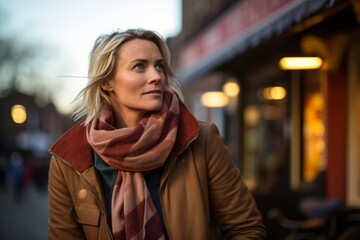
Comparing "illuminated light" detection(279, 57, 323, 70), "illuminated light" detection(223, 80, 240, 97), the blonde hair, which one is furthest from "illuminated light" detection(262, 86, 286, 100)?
the blonde hair

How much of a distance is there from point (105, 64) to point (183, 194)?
1.81 feet

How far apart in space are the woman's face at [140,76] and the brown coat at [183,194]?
0.53ft

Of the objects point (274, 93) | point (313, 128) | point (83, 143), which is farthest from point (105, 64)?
point (274, 93)

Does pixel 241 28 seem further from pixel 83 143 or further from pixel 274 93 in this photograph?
pixel 83 143

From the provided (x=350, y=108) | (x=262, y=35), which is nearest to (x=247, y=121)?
(x=350, y=108)

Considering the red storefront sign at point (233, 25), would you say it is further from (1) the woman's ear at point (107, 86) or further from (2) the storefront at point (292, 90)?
(1) the woman's ear at point (107, 86)

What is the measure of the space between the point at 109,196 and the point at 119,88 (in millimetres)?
396

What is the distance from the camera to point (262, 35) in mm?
7789

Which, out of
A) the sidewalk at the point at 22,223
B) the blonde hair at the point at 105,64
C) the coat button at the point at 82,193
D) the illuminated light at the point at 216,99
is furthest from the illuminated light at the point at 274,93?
the coat button at the point at 82,193

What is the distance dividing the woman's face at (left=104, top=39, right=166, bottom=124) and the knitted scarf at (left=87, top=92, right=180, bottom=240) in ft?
0.20

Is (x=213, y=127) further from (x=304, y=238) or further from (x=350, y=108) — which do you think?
(x=350, y=108)

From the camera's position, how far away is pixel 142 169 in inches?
103

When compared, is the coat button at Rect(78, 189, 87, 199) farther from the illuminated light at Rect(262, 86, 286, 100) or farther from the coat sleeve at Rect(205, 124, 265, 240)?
the illuminated light at Rect(262, 86, 286, 100)

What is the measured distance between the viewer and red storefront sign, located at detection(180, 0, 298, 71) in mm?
7559
